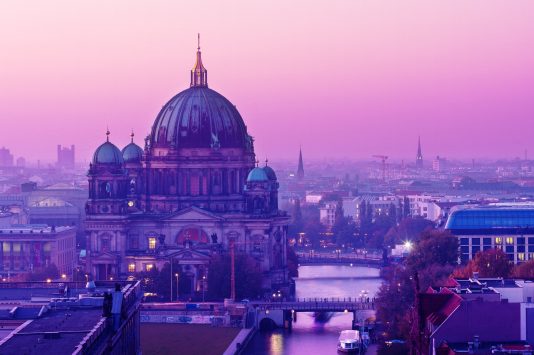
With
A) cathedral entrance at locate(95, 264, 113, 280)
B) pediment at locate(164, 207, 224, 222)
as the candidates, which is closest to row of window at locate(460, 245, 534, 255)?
pediment at locate(164, 207, 224, 222)

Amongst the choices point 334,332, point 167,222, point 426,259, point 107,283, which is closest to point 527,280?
point 107,283

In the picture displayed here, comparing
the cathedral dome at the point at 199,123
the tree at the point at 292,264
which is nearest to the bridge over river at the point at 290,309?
the tree at the point at 292,264

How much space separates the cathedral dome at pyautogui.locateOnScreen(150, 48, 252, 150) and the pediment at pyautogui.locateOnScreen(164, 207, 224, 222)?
6.09 meters

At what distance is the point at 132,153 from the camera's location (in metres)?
163

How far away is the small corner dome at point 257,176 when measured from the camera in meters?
155

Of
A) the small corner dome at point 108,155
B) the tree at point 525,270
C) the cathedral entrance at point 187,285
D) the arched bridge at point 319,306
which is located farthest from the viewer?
the small corner dome at point 108,155

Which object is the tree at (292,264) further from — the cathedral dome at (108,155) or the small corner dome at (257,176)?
the cathedral dome at (108,155)

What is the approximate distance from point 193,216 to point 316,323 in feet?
90.6

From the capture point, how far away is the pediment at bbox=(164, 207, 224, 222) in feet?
503

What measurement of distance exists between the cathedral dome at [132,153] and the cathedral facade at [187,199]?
0.25ft

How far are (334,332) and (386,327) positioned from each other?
27.1ft

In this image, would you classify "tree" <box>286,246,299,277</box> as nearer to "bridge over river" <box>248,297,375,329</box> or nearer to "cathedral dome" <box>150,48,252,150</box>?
"cathedral dome" <box>150,48,252,150</box>

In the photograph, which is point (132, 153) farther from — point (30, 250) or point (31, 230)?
point (30, 250)

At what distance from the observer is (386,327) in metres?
113
